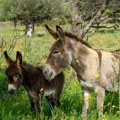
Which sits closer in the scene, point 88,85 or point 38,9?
point 88,85

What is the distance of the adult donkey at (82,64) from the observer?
720 centimetres

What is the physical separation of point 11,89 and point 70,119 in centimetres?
183

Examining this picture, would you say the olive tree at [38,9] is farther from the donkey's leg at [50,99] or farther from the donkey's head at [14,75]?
the donkey's head at [14,75]

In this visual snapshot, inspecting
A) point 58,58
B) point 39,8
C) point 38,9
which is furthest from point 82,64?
point 39,8

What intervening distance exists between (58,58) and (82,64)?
0.58 m

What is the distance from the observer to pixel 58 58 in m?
7.20

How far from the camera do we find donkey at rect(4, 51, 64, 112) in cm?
764

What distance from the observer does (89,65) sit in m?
7.47

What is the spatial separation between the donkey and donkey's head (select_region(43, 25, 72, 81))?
0.68 m

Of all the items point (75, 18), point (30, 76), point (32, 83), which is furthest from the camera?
point (75, 18)

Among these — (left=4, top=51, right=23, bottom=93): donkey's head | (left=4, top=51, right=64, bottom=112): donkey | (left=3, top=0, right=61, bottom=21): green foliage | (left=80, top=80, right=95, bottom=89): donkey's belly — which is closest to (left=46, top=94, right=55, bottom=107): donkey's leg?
(left=4, top=51, right=64, bottom=112): donkey

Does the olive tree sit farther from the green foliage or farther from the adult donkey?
the adult donkey

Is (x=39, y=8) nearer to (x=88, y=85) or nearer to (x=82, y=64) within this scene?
(x=82, y=64)

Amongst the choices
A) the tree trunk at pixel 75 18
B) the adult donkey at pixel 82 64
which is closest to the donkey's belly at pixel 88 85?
the adult donkey at pixel 82 64
